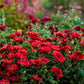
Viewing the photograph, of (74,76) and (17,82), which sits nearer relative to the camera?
(17,82)

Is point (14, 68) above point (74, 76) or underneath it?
above

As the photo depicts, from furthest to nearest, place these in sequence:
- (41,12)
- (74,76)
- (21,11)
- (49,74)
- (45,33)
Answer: (41,12) → (21,11) → (45,33) → (74,76) → (49,74)

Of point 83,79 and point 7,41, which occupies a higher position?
point 7,41

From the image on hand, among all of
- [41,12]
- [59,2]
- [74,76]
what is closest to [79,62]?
[74,76]

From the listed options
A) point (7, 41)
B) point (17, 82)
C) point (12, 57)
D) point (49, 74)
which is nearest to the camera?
point (17, 82)

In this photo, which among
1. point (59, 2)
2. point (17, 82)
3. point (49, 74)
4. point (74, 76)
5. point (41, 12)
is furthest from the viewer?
point (59, 2)

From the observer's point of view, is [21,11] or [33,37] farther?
[21,11]

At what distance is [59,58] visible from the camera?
1.57 meters

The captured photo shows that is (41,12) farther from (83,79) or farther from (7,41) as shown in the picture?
(83,79)

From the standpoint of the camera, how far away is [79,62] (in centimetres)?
184

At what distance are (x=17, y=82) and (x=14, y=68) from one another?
119mm

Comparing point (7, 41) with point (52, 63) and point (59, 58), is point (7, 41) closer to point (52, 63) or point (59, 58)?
point (52, 63)

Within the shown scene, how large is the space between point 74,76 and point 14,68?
64cm

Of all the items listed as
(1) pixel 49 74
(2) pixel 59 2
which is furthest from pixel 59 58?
(2) pixel 59 2
